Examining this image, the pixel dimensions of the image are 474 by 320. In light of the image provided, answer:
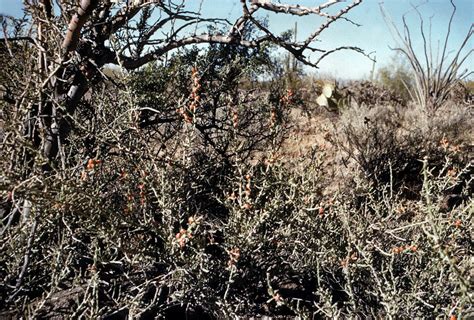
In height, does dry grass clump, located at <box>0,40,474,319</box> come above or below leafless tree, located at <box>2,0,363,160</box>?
below

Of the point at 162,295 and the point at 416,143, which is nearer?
the point at 162,295

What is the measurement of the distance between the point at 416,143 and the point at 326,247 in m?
4.16

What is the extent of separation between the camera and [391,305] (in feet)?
5.79

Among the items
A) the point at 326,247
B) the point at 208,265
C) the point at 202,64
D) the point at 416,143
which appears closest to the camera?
the point at 208,265

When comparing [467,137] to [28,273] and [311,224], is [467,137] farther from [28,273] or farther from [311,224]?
[28,273]

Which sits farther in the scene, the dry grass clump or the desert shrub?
the desert shrub

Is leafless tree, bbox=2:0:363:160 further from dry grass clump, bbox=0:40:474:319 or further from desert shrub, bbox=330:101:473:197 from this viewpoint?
desert shrub, bbox=330:101:473:197

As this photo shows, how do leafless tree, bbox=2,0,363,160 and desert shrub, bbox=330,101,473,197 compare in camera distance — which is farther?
desert shrub, bbox=330,101,473,197

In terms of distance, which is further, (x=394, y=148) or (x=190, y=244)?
(x=394, y=148)

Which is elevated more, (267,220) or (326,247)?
(267,220)

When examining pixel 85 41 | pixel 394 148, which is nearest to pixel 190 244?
pixel 85 41

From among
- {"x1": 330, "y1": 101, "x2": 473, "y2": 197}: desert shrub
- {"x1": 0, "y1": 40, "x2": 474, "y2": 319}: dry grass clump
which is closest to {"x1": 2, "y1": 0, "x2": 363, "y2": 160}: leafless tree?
{"x1": 0, "y1": 40, "x2": 474, "y2": 319}: dry grass clump

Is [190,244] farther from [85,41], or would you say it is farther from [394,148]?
[394,148]

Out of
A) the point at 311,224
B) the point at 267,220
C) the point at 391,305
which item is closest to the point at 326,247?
the point at 311,224
